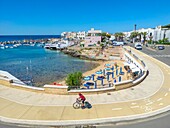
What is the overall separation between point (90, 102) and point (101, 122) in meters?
2.99

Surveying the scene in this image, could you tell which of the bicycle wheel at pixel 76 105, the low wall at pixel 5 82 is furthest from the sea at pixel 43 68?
the bicycle wheel at pixel 76 105

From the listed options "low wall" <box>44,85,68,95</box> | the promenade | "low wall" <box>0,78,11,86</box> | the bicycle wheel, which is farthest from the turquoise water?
A: the bicycle wheel

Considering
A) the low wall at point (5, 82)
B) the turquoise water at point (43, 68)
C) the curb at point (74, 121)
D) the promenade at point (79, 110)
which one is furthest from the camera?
the turquoise water at point (43, 68)

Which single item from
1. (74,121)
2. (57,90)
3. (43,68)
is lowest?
(43,68)

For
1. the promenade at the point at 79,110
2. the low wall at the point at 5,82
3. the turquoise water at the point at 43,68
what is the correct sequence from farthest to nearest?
the turquoise water at the point at 43,68, the low wall at the point at 5,82, the promenade at the point at 79,110

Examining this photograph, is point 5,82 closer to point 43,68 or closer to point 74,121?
point 74,121

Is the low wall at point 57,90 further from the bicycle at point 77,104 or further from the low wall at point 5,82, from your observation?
the low wall at point 5,82

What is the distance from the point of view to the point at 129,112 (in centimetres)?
1073

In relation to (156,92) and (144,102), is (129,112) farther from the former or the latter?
(156,92)

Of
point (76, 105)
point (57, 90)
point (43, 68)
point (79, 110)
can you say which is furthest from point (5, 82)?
point (43, 68)

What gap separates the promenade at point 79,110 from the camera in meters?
9.91

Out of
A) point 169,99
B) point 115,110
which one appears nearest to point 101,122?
point 115,110

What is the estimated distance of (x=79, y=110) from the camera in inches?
440

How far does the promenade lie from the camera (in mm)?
9914
